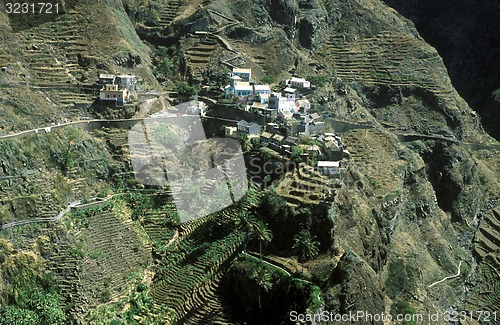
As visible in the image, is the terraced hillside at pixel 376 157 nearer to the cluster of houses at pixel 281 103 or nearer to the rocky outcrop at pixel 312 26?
the cluster of houses at pixel 281 103

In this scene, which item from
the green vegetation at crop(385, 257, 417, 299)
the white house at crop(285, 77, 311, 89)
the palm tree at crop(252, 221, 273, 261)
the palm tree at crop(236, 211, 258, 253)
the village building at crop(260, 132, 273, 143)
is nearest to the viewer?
the palm tree at crop(252, 221, 273, 261)

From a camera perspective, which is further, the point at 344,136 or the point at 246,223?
the point at 344,136

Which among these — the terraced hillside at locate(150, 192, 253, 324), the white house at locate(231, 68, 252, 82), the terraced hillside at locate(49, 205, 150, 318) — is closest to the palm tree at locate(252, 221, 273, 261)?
the terraced hillside at locate(150, 192, 253, 324)

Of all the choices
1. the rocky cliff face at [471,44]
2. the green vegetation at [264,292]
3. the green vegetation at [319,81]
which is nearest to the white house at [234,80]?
the green vegetation at [319,81]

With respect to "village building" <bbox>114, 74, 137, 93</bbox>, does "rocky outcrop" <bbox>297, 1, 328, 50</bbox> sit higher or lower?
higher

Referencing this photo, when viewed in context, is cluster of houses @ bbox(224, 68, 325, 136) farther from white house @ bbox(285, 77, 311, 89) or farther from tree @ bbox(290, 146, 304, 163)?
tree @ bbox(290, 146, 304, 163)

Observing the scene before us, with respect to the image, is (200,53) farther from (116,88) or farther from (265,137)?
(265,137)

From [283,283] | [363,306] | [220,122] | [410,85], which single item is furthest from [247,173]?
[410,85]

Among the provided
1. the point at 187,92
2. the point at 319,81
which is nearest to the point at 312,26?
the point at 319,81
